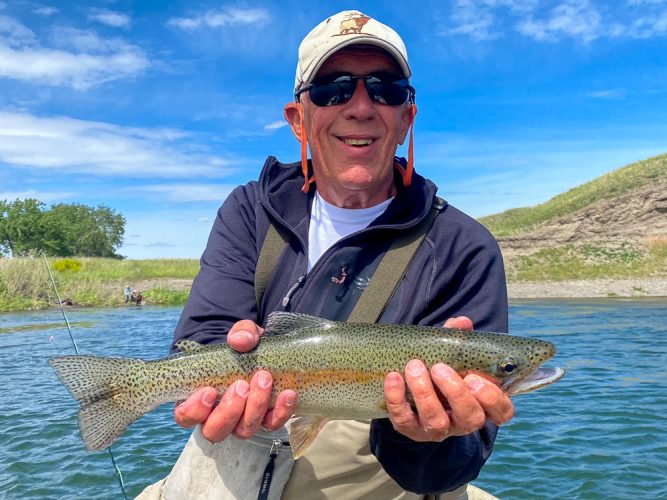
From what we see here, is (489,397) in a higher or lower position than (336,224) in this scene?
lower

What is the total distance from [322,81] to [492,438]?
2316mm

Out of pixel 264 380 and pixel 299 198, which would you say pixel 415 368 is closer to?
pixel 264 380

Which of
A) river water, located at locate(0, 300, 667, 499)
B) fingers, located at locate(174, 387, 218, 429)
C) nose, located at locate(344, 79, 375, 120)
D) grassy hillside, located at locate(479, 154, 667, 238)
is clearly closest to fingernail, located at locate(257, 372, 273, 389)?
fingers, located at locate(174, 387, 218, 429)

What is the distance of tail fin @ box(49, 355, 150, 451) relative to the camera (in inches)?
128

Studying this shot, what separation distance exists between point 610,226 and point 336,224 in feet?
150

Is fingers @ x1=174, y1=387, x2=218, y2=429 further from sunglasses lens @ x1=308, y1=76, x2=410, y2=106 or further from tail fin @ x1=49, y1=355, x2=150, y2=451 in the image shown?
sunglasses lens @ x1=308, y1=76, x2=410, y2=106

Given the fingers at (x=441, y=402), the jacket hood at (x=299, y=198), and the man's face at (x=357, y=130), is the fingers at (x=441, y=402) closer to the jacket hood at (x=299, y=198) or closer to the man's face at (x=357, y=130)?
the jacket hood at (x=299, y=198)

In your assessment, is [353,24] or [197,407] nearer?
[197,407]

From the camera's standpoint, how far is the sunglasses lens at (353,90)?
3652 millimetres

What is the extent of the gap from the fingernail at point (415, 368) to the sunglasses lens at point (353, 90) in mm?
1618

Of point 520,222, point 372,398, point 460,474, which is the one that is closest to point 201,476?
point 372,398

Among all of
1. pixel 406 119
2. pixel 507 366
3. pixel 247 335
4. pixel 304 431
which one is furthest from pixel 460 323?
pixel 406 119

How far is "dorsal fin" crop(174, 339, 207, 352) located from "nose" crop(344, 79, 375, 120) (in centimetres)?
161

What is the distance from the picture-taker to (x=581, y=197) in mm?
54281
